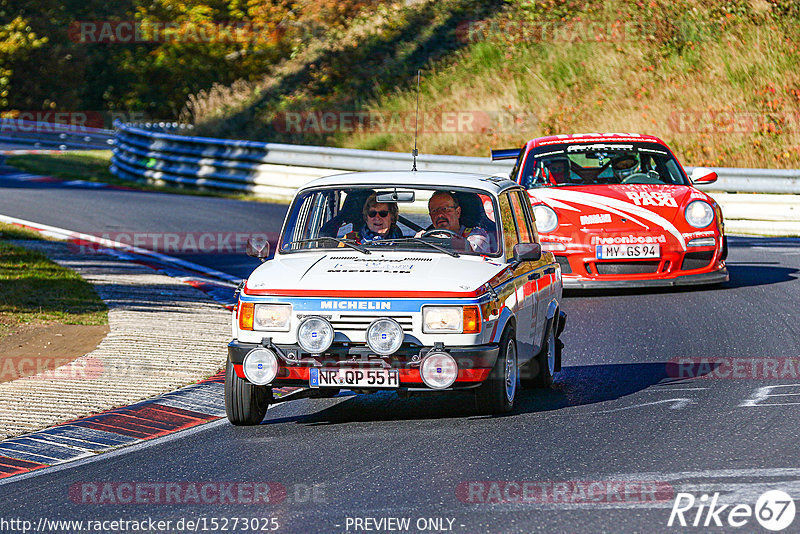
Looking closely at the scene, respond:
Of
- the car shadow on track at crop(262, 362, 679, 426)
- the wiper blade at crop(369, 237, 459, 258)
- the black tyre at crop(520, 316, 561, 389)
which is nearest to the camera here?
the car shadow on track at crop(262, 362, 679, 426)

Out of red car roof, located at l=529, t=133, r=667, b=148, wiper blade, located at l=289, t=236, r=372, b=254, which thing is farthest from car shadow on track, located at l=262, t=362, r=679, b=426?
red car roof, located at l=529, t=133, r=667, b=148

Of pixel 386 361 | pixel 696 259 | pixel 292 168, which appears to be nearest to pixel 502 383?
pixel 386 361

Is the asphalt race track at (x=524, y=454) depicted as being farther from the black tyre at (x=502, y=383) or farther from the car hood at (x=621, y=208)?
the car hood at (x=621, y=208)

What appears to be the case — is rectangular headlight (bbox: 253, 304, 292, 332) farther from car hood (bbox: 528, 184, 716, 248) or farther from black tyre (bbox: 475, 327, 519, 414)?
car hood (bbox: 528, 184, 716, 248)

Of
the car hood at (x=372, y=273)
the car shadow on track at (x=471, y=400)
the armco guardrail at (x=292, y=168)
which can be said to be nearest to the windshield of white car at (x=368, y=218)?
the car hood at (x=372, y=273)

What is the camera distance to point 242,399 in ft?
25.1

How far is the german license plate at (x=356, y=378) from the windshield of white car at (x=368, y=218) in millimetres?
1294

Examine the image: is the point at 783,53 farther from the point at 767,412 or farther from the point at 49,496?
A: the point at 49,496

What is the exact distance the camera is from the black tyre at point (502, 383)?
294 inches

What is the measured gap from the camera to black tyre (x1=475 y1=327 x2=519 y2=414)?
7.46 m

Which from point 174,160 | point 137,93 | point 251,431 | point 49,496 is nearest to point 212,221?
point 174,160

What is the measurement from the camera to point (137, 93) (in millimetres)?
59531

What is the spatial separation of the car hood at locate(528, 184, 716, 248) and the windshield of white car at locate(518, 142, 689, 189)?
45 cm

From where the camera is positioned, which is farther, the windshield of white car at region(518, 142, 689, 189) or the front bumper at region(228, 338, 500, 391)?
the windshield of white car at region(518, 142, 689, 189)
